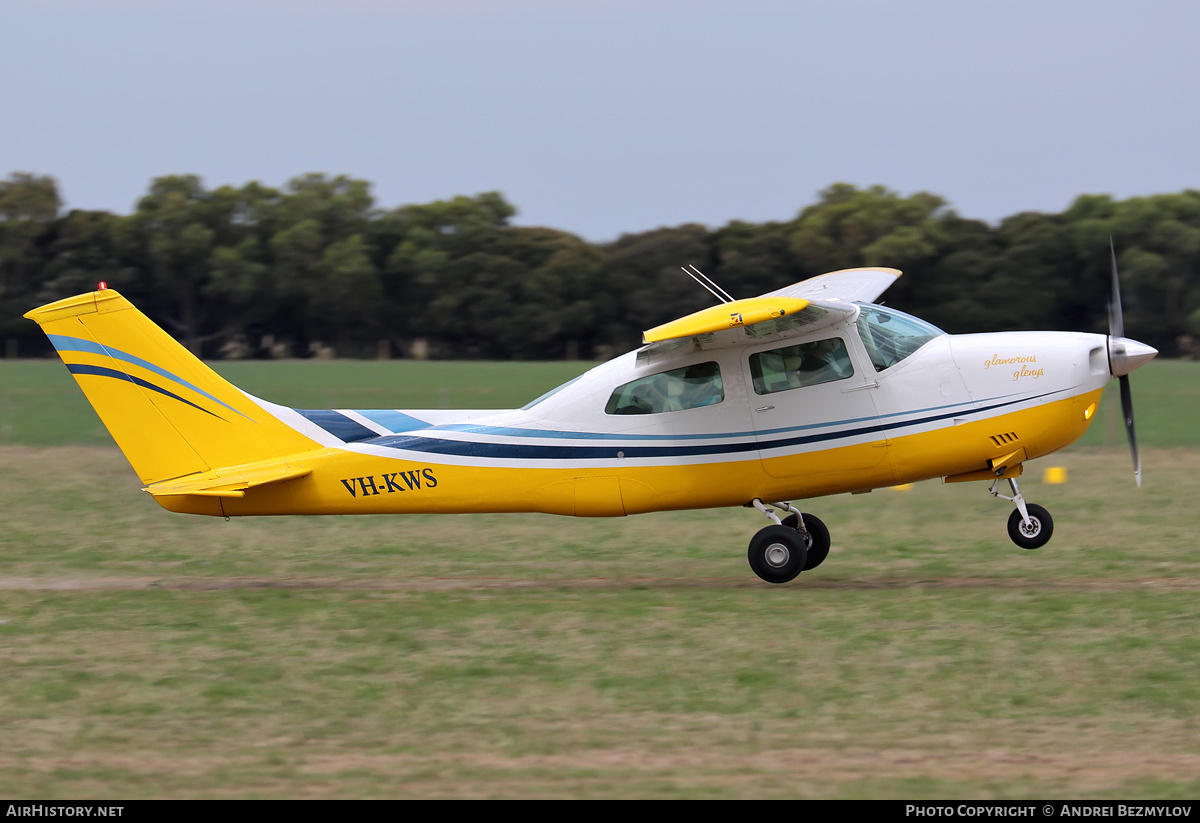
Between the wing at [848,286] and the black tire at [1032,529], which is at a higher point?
the wing at [848,286]

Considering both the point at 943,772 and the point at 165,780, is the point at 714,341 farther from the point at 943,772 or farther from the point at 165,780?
the point at 165,780

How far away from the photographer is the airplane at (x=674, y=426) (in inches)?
412

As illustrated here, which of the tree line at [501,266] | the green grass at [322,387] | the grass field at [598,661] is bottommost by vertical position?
the grass field at [598,661]

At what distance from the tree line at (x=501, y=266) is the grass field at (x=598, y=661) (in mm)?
38425

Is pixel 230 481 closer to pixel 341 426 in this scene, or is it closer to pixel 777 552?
pixel 341 426

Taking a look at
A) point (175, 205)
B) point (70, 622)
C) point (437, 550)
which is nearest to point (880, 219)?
point (175, 205)

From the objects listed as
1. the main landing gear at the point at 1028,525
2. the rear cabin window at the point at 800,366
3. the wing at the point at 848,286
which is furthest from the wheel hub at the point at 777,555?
the wing at the point at 848,286

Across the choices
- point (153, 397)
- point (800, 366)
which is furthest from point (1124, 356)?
point (153, 397)

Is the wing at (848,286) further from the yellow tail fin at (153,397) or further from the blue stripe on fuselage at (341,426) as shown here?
the yellow tail fin at (153,397)

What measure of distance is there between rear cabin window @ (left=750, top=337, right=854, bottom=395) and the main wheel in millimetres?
1279

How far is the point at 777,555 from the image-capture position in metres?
10.8

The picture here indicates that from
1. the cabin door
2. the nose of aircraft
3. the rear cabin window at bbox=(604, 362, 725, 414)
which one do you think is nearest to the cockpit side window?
the cabin door
